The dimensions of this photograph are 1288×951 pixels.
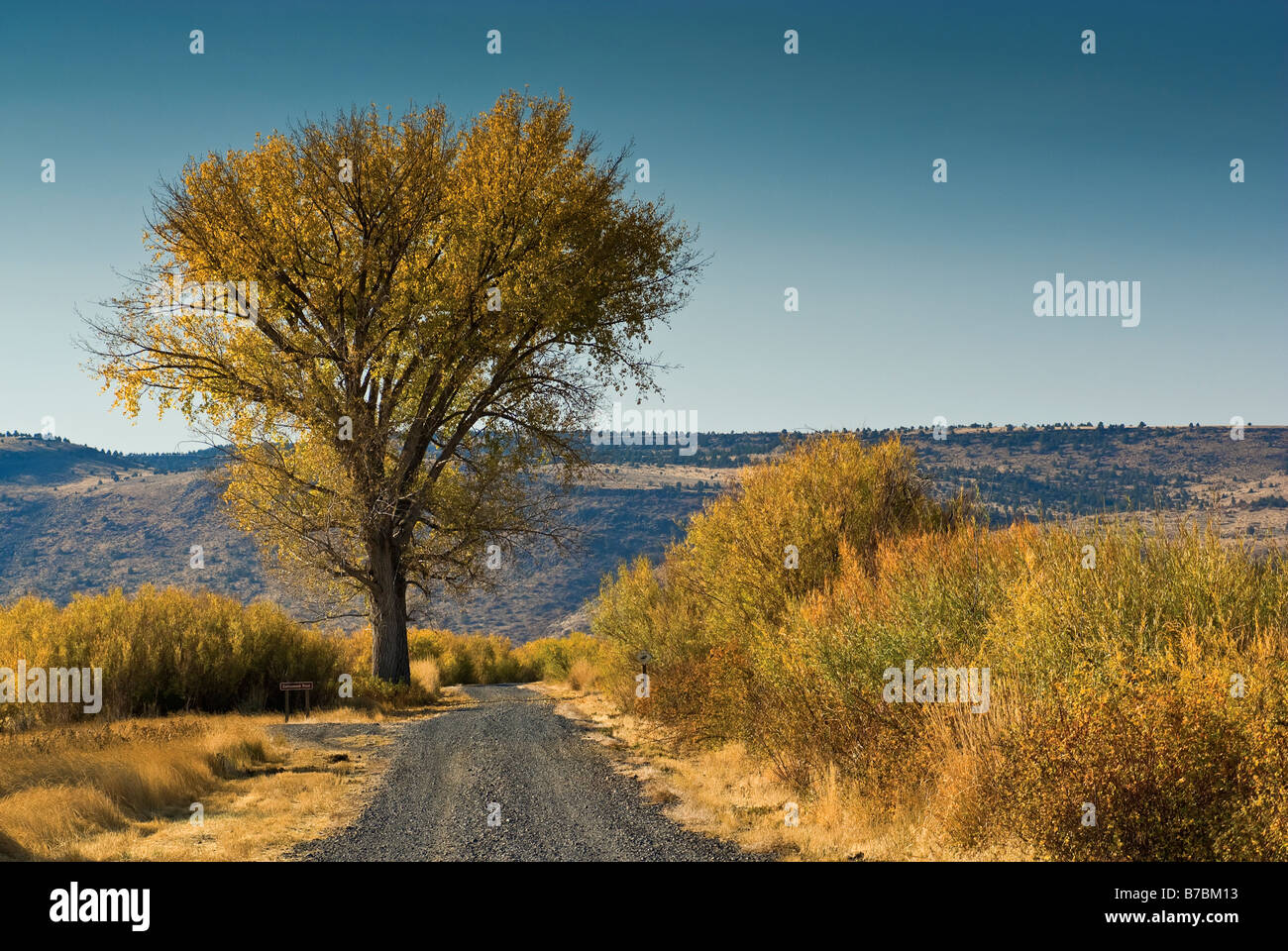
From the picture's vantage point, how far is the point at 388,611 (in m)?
24.1

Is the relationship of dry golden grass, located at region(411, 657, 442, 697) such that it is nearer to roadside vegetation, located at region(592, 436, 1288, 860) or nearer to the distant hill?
roadside vegetation, located at region(592, 436, 1288, 860)

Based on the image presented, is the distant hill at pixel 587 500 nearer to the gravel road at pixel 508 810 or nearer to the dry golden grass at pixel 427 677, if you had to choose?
the dry golden grass at pixel 427 677

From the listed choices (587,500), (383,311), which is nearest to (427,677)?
(383,311)

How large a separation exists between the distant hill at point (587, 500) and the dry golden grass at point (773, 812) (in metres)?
49.2

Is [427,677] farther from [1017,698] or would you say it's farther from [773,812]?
[1017,698]

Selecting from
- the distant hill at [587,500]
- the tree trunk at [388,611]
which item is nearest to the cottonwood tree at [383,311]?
the tree trunk at [388,611]

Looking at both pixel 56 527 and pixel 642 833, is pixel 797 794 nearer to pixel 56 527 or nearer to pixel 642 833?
pixel 642 833

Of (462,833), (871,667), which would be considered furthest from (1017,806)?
(462,833)

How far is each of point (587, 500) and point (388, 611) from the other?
112m

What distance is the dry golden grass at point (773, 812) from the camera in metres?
8.01

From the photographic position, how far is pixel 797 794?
10.9 meters

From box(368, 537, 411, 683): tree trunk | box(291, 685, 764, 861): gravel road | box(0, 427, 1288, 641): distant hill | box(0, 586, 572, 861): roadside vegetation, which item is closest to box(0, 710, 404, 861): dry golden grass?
box(0, 586, 572, 861): roadside vegetation

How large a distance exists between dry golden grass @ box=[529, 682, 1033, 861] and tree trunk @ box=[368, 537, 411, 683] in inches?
427

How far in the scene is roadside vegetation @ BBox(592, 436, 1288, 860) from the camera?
6.52 metres
